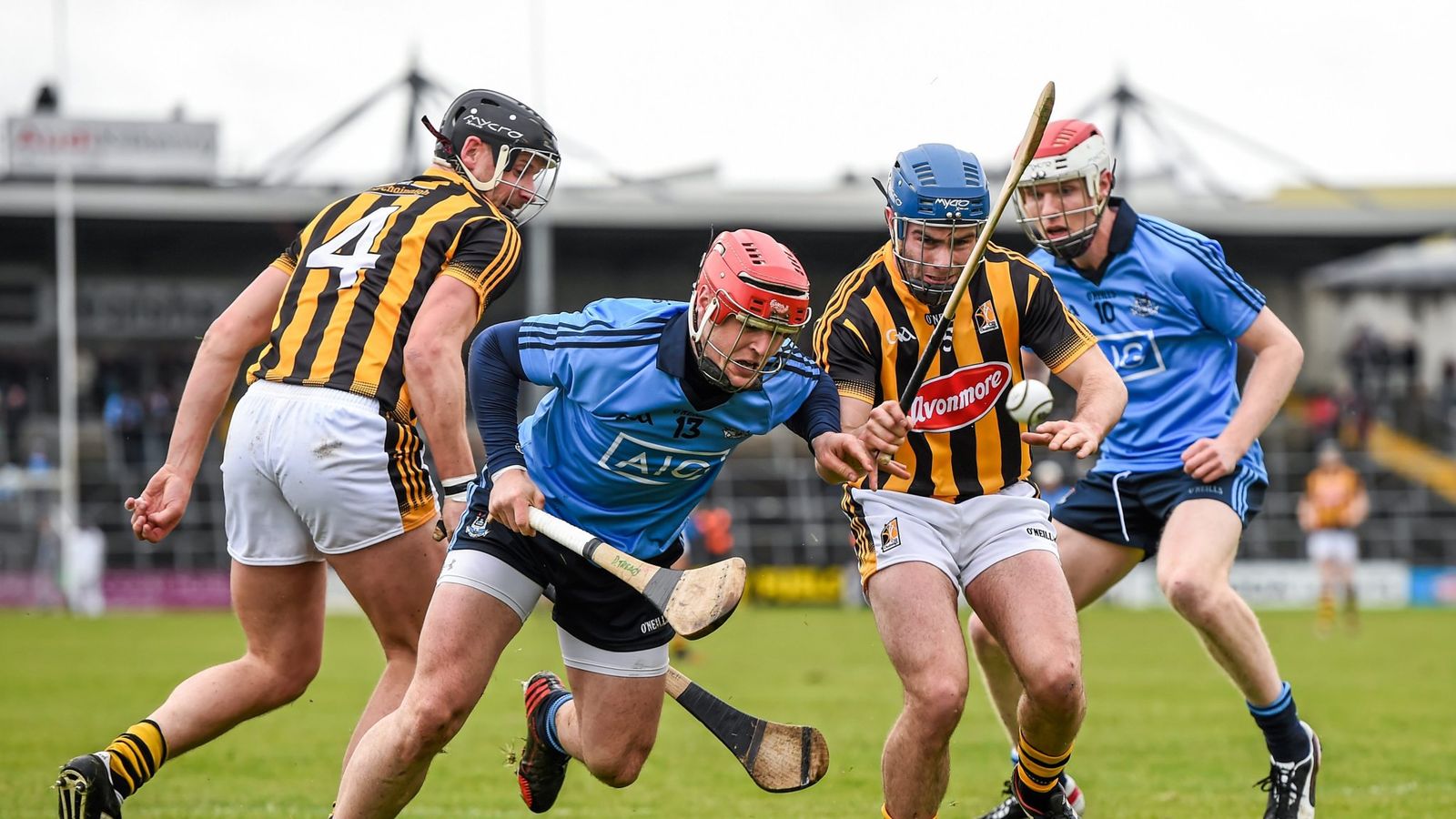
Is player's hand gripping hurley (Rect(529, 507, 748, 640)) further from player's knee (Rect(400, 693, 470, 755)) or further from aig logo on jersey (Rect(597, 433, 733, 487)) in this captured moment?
player's knee (Rect(400, 693, 470, 755))

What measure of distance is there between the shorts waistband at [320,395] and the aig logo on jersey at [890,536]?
175cm

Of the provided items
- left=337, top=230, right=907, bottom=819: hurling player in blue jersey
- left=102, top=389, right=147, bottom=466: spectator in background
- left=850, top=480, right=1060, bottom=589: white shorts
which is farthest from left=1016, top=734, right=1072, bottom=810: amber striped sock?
left=102, top=389, right=147, bottom=466: spectator in background

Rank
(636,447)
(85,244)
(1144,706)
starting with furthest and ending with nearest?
1. (85,244)
2. (1144,706)
3. (636,447)

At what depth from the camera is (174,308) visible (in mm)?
37750

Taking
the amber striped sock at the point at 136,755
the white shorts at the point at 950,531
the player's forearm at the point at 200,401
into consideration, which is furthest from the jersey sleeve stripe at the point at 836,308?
the amber striped sock at the point at 136,755

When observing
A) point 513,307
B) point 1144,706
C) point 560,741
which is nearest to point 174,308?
point 513,307

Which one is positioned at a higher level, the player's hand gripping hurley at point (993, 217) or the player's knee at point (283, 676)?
the player's hand gripping hurley at point (993, 217)

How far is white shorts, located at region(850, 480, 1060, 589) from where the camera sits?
17.9ft

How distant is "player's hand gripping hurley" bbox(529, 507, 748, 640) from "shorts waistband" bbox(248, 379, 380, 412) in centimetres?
72

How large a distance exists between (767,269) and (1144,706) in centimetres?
812

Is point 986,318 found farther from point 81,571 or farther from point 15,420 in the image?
point 15,420

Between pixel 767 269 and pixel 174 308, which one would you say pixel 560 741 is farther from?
pixel 174 308

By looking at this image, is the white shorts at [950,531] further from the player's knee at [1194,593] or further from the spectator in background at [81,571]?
the spectator in background at [81,571]

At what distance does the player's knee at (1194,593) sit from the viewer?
5961 millimetres
